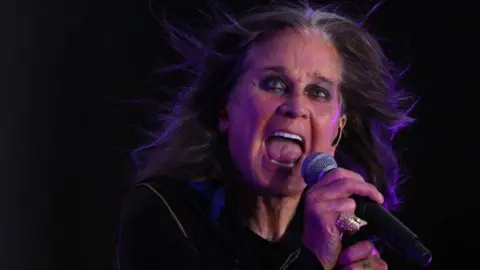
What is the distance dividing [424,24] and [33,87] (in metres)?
1.30

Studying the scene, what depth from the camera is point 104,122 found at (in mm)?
1987

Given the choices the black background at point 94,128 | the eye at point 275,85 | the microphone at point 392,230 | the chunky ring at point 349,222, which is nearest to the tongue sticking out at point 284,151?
the eye at point 275,85

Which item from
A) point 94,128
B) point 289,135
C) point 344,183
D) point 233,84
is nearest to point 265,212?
point 289,135

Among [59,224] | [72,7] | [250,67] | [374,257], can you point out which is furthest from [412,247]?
[72,7]

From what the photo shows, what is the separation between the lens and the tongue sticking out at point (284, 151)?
1.40m

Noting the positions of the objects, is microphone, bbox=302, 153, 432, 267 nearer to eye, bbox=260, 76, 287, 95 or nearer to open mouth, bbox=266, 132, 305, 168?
open mouth, bbox=266, 132, 305, 168

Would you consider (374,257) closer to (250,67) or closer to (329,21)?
(250,67)

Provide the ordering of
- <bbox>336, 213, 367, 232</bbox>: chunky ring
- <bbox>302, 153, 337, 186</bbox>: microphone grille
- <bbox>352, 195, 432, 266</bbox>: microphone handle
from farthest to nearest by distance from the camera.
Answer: <bbox>302, 153, 337, 186</bbox>: microphone grille
<bbox>336, 213, 367, 232</bbox>: chunky ring
<bbox>352, 195, 432, 266</bbox>: microphone handle

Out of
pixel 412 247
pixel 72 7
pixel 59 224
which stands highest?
pixel 412 247

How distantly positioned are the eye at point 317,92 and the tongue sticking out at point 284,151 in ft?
0.46

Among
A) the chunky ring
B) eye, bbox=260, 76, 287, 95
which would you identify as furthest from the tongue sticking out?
the chunky ring

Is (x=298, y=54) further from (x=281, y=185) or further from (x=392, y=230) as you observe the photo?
(x=392, y=230)

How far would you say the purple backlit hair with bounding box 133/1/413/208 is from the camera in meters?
1.59

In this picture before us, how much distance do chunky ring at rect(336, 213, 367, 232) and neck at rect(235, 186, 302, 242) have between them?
1.57 feet
